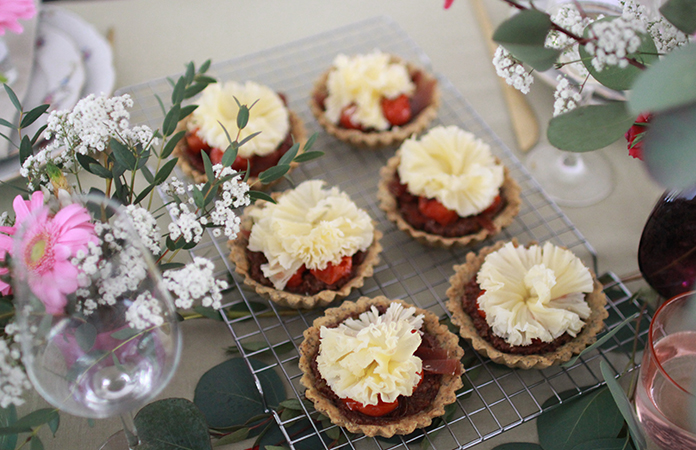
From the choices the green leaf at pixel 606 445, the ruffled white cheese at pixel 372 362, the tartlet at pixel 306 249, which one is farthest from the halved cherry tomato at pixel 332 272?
the green leaf at pixel 606 445

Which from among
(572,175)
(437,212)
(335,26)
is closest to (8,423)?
(437,212)

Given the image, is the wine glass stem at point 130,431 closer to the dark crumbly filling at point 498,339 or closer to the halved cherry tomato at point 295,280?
the halved cherry tomato at point 295,280

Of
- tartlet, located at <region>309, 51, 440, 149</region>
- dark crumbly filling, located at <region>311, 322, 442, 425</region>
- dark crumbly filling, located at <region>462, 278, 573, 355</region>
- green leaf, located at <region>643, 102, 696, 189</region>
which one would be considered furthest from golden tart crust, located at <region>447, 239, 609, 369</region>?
green leaf, located at <region>643, 102, 696, 189</region>

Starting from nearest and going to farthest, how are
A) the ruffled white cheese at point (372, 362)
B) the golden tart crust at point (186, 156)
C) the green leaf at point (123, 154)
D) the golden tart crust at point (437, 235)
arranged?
1. the green leaf at point (123, 154)
2. the ruffled white cheese at point (372, 362)
3. the golden tart crust at point (437, 235)
4. the golden tart crust at point (186, 156)

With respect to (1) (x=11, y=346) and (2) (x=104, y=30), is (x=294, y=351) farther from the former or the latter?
(2) (x=104, y=30)

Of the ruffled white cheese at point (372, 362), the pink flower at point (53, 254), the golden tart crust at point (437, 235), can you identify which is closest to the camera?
the pink flower at point (53, 254)

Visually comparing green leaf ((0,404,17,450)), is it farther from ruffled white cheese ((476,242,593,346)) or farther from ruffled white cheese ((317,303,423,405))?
ruffled white cheese ((476,242,593,346))
